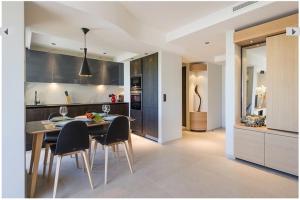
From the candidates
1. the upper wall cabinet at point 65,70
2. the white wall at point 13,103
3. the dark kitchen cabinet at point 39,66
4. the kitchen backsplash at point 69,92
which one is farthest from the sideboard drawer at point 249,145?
the dark kitchen cabinet at point 39,66

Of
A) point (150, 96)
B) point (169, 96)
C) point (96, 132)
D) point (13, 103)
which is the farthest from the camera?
point (150, 96)

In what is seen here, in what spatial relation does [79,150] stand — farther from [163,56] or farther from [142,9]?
[163,56]

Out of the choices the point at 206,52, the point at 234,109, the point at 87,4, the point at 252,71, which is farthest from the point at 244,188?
the point at 206,52

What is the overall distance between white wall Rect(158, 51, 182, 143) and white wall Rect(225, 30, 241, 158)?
1526 mm

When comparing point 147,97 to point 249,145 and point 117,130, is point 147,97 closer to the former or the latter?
point 117,130

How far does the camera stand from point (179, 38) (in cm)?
353

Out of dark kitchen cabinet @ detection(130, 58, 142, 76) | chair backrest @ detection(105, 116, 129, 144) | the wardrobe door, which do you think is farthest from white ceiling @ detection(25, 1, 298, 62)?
chair backrest @ detection(105, 116, 129, 144)

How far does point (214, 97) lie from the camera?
5.81 m

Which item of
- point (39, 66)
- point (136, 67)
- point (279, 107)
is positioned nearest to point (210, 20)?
point (279, 107)

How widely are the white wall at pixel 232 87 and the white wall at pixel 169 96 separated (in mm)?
1526

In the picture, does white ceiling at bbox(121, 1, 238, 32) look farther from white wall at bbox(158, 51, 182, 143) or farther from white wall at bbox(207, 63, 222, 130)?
white wall at bbox(207, 63, 222, 130)

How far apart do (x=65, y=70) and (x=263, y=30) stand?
4.51m

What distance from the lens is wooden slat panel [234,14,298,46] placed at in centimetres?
234

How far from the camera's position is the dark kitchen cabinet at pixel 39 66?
13.2 ft
